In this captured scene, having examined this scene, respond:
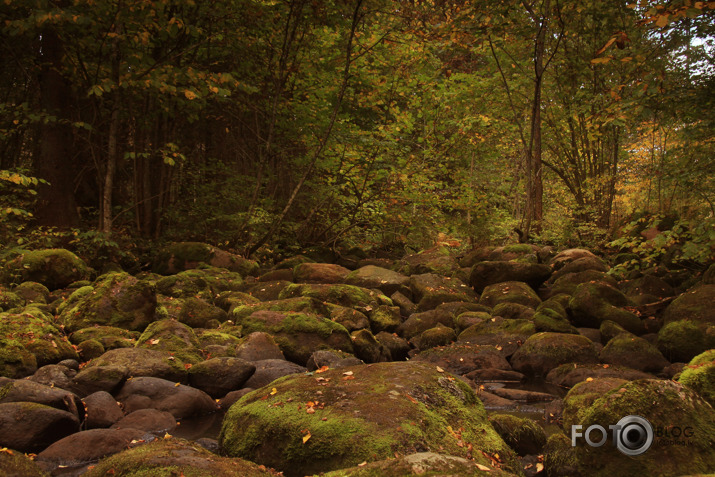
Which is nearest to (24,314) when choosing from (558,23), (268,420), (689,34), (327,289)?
(268,420)

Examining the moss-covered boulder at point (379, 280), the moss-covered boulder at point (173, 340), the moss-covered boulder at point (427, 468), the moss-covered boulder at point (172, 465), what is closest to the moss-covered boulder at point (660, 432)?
the moss-covered boulder at point (427, 468)

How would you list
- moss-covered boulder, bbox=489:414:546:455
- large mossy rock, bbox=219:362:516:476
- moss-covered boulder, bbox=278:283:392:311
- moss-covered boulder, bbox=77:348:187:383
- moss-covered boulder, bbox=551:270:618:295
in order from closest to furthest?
1. large mossy rock, bbox=219:362:516:476
2. moss-covered boulder, bbox=489:414:546:455
3. moss-covered boulder, bbox=77:348:187:383
4. moss-covered boulder, bbox=278:283:392:311
5. moss-covered boulder, bbox=551:270:618:295

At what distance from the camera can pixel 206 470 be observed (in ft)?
8.95

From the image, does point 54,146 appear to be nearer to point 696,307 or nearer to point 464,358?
point 464,358

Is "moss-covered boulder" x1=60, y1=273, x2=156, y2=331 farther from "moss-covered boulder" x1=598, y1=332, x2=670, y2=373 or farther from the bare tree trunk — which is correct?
"moss-covered boulder" x1=598, y1=332, x2=670, y2=373

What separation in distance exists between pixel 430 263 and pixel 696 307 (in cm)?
Result: 680

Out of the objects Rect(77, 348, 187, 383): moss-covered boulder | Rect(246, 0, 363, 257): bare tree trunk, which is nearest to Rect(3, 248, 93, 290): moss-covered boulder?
Rect(77, 348, 187, 383): moss-covered boulder

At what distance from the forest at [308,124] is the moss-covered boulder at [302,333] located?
3878 millimetres

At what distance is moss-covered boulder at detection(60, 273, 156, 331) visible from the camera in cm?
682

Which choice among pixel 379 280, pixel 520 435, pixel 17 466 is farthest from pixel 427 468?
pixel 379 280

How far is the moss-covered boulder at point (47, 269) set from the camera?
8.40 meters

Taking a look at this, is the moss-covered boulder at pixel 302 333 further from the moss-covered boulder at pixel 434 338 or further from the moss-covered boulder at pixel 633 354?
the moss-covered boulder at pixel 633 354

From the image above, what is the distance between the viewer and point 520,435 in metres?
4.26

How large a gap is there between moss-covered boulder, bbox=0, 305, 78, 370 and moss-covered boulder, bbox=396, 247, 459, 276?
870 centimetres
